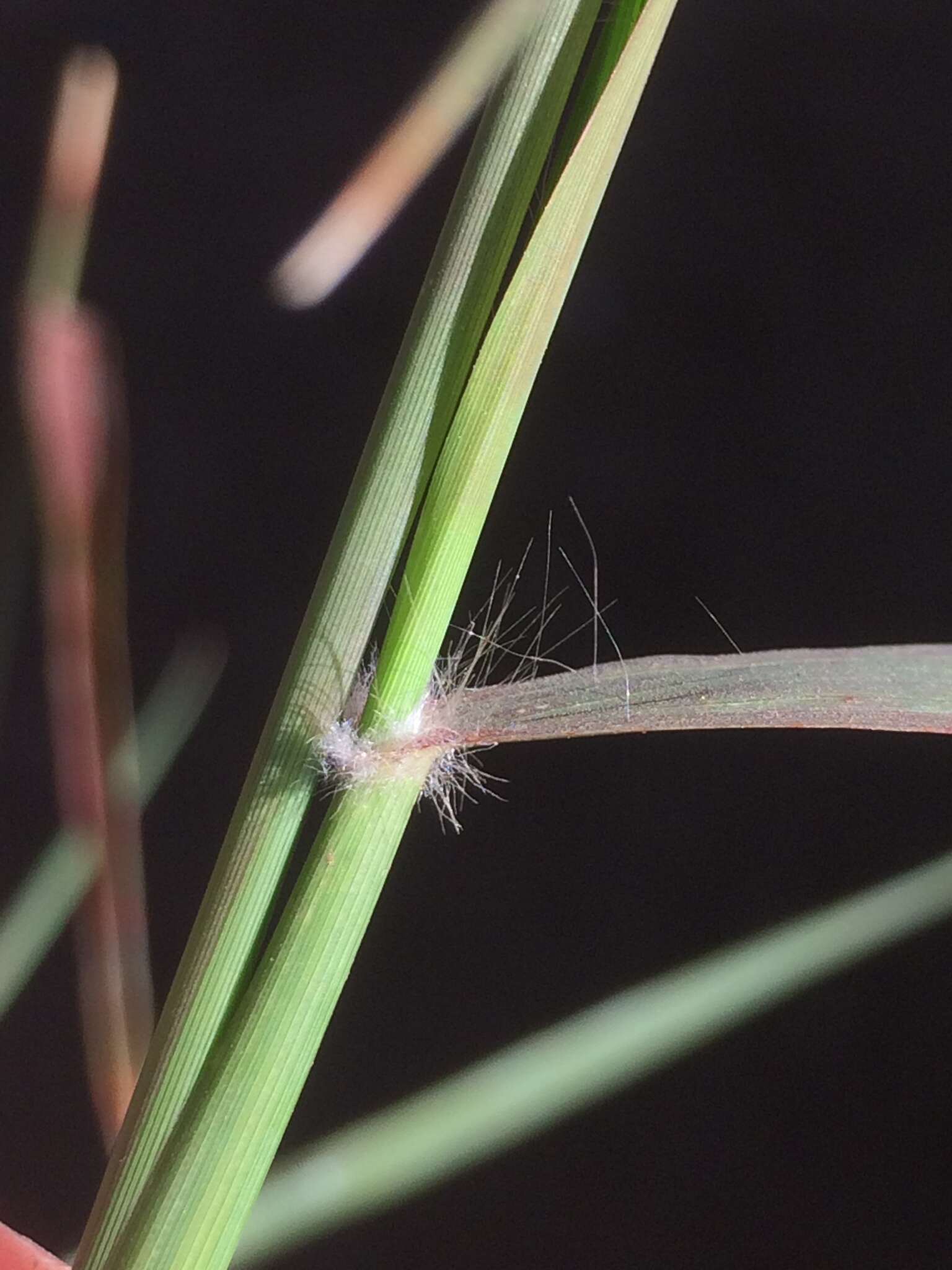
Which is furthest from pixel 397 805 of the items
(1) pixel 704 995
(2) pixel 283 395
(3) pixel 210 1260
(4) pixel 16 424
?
(4) pixel 16 424

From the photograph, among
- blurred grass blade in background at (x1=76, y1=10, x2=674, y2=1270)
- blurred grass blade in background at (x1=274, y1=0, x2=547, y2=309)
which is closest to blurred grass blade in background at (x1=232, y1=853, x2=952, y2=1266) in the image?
blurred grass blade in background at (x1=76, y1=10, x2=674, y2=1270)

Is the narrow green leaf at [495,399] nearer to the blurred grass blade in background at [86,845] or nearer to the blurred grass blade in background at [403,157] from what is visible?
the blurred grass blade in background at [403,157]

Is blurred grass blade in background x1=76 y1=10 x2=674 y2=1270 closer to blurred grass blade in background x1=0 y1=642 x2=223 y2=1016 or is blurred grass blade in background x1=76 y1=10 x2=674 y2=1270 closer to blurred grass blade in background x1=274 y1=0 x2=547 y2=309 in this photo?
blurred grass blade in background x1=274 y1=0 x2=547 y2=309

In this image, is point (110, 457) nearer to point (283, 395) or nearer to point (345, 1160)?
point (283, 395)

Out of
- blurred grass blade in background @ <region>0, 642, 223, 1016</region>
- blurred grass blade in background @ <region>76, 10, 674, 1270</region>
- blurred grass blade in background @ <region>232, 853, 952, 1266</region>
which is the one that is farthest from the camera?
blurred grass blade in background @ <region>0, 642, 223, 1016</region>

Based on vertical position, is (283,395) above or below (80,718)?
above

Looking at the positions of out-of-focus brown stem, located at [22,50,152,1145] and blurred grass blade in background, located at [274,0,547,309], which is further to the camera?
out-of-focus brown stem, located at [22,50,152,1145]

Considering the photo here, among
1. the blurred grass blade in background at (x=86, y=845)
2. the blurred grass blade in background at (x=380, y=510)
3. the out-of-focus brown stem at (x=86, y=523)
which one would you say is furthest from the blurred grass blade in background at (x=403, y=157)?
the blurred grass blade in background at (x=86, y=845)
